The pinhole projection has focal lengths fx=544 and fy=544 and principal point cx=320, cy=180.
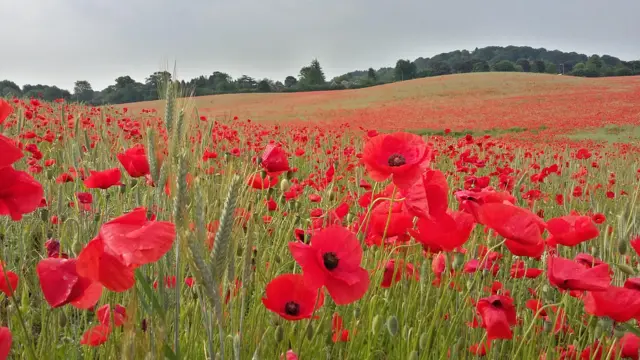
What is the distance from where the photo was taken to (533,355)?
5.57 ft

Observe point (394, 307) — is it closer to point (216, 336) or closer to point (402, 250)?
point (402, 250)

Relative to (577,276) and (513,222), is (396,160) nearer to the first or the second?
(513,222)

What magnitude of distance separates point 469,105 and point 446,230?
81.2 feet

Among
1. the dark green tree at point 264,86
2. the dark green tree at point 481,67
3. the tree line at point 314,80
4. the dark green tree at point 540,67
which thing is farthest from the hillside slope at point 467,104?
the dark green tree at point 540,67

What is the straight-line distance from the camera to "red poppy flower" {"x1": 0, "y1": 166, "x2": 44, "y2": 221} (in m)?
0.89

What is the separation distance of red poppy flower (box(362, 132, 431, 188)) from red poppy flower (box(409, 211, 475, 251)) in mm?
115

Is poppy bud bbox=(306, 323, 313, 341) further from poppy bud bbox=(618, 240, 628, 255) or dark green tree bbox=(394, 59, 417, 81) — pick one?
dark green tree bbox=(394, 59, 417, 81)

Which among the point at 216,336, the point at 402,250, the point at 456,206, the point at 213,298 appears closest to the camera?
the point at 213,298

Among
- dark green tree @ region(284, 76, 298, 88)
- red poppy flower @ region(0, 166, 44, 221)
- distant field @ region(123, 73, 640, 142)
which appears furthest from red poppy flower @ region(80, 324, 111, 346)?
dark green tree @ region(284, 76, 298, 88)

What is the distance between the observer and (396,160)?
1.33 metres

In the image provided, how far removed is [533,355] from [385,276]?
54 cm

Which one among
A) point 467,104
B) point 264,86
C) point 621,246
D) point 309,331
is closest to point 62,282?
point 309,331

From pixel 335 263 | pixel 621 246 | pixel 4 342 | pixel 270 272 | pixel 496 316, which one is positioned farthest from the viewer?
pixel 270 272

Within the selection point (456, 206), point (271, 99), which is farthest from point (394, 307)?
point (271, 99)
